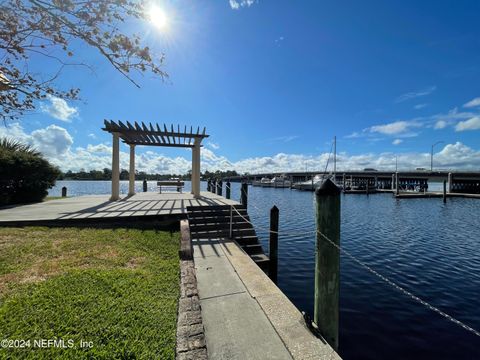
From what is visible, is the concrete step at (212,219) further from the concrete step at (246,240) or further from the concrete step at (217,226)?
the concrete step at (246,240)

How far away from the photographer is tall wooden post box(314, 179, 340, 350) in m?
3.15

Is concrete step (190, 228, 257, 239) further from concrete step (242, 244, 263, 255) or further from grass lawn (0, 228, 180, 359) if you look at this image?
grass lawn (0, 228, 180, 359)

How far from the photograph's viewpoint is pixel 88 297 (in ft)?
11.9

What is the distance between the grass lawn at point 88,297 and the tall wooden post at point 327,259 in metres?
1.95

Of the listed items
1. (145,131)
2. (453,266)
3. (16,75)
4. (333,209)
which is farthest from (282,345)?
(145,131)

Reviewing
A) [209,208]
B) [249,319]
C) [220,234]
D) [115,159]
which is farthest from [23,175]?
[249,319]

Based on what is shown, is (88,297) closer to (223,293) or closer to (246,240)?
(223,293)

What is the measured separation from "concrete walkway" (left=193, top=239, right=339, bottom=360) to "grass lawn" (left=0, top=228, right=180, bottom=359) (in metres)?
0.56

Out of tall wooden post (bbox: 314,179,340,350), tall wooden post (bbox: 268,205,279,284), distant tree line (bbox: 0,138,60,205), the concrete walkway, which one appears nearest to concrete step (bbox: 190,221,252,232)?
tall wooden post (bbox: 268,205,279,284)

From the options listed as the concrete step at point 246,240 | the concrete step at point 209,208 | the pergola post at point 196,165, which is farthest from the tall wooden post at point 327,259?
the pergola post at point 196,165

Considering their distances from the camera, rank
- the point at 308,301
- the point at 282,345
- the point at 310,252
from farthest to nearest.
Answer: the point at 310,252
the point at 308,301
the point at 282,345

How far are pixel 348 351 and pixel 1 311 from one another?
525 cm

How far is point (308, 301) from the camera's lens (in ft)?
18.9

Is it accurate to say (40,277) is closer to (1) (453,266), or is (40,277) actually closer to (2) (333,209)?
(2) (333,209)
